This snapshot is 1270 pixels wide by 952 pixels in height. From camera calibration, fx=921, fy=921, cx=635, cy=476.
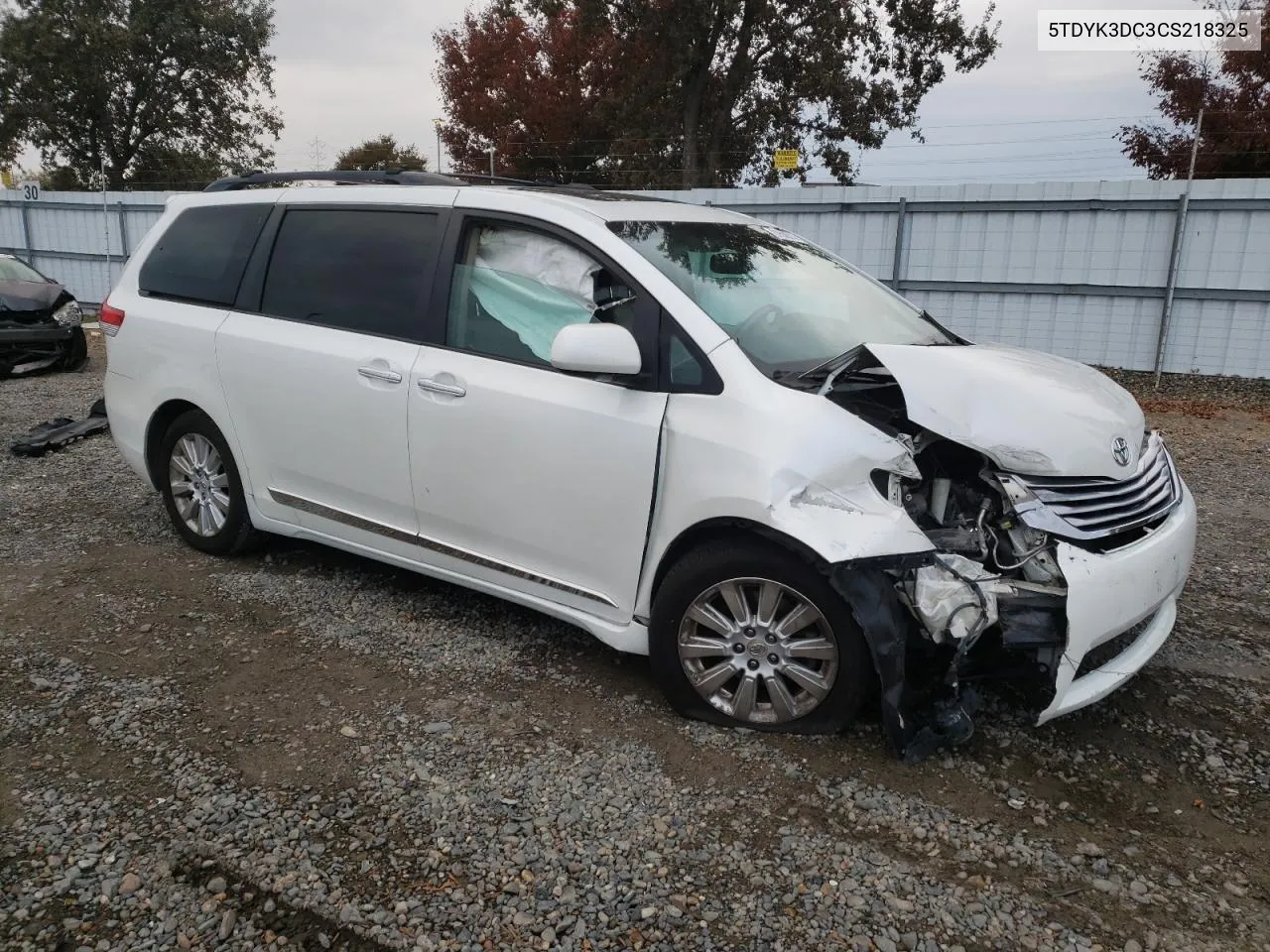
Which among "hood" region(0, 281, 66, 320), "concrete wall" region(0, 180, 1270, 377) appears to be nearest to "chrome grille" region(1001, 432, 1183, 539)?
"concrete wall" region(0, 180, 1270, 377)

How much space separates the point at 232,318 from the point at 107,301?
112 cm

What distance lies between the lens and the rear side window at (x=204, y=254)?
451 centimetres

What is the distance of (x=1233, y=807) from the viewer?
2.81 meters

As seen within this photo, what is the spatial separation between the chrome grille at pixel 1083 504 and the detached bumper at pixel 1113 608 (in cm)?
7

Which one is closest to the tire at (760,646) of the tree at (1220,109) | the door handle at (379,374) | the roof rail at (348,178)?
the door handle at (379,374)

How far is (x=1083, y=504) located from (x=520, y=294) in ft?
7.04

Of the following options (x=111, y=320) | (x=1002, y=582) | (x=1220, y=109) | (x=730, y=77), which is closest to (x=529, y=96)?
(x=730, y=77)

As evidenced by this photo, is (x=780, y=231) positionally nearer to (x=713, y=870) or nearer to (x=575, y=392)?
Result: (x=575, y=392)

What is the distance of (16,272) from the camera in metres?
11.1

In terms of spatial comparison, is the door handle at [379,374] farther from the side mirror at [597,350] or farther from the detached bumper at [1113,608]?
the detached bumper at [1113,608]

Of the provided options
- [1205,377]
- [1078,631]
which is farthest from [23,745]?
[1205,377]

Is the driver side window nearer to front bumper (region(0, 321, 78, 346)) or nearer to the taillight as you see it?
the taillight

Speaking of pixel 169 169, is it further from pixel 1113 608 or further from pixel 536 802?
pixel 1113 608

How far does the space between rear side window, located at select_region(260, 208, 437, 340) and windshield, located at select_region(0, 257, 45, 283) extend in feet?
28.3
